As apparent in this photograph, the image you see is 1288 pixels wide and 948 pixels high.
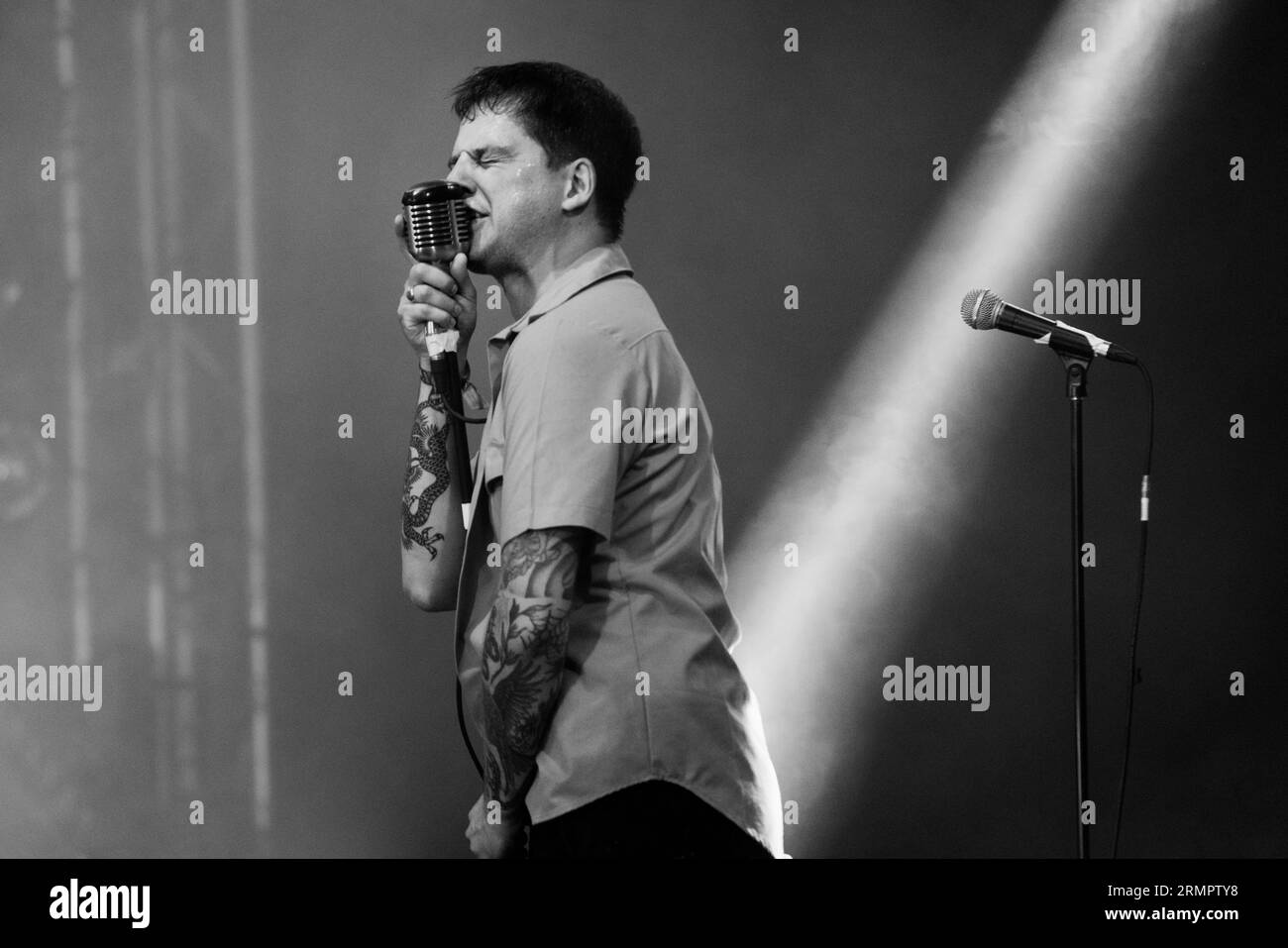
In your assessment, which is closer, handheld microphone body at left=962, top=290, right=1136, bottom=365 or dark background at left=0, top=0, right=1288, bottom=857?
handheld microphone body at left=962, top=290, right=1136, bottom=365

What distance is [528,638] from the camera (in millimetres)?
1426

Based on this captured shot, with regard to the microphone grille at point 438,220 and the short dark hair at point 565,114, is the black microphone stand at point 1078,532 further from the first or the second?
the microphone grille at point 438,220

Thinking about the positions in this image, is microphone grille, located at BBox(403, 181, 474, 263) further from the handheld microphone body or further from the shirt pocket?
the handheld microphone body

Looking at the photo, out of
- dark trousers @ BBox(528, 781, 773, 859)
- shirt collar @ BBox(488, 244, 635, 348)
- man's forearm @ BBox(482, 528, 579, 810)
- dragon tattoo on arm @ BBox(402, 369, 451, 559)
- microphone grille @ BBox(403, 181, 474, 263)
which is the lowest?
dark trousers @ BBox(528, 781, 773, 859)

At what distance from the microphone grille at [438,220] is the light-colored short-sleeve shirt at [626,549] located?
0.80ft

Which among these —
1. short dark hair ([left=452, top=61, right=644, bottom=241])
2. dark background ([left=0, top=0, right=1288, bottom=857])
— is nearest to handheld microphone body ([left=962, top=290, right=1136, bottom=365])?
dark background ([left=0, top=0, right=1288, bottom=857])

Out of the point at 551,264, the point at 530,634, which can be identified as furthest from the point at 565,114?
the point at 530,634

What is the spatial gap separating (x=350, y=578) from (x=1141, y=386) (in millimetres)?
2115

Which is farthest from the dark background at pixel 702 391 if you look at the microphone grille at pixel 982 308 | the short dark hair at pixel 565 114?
the short dark hair at pixel 565 114

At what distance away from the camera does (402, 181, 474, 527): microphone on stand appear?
172 centimetres

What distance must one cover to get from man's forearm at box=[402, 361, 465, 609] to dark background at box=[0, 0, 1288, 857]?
113 cm

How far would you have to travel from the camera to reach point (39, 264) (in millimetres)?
3012

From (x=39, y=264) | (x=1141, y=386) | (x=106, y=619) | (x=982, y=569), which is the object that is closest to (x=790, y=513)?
(x=982, y=569)

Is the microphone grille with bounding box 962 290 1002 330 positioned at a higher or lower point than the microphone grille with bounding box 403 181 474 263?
lower
